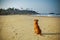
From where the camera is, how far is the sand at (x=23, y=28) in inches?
74.3

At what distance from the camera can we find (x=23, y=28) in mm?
Answer: 1907

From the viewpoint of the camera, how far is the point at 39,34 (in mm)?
1906

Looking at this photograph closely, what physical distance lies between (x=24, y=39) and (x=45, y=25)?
38 cm

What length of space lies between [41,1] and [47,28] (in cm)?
41

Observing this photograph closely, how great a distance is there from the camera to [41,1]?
1917 millimetres

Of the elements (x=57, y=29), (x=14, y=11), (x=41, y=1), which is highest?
(x=41, y=1)

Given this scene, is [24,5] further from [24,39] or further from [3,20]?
[24,39]

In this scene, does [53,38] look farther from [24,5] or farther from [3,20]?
[3,20]

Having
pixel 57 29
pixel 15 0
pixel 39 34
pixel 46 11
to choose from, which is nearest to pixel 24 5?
pixel 15 0

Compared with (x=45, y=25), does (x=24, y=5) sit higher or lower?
higher

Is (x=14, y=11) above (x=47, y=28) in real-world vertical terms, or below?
above

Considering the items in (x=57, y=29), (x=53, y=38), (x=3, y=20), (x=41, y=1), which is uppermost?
(x=41, y=1)

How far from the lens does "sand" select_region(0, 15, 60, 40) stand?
189cm

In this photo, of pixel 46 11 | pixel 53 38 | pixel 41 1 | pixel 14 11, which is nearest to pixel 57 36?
pixel 53 38
